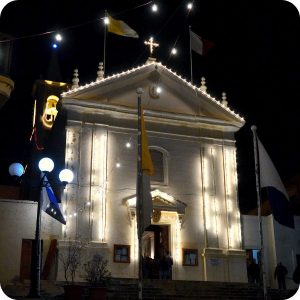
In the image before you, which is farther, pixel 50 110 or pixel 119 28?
pixel 50 110

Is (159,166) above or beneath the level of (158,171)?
above

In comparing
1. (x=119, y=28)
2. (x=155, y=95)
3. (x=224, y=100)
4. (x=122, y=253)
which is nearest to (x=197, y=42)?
(x=119, y=28)

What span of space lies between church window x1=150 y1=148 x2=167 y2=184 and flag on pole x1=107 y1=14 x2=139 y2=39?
808 centimetres

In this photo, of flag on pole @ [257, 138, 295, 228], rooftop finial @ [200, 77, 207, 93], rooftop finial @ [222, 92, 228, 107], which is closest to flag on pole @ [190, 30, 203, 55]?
rooftop finial @ [200, 77, 207, 93]

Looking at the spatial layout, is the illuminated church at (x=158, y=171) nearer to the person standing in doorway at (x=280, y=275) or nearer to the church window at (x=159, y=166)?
the church window at (x=159, y=166)

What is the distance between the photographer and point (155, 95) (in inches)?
1125

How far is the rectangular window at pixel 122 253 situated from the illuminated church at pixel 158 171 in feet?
0.15

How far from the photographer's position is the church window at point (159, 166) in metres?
27.2

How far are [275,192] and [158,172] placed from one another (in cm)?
1117

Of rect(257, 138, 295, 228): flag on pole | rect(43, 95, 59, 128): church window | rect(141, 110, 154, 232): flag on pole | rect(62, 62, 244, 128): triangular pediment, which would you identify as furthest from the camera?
rect(43, 95, 59, 128): church window

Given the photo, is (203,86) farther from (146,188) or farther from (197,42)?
(146,188)

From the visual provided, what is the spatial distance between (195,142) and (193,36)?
271 inches

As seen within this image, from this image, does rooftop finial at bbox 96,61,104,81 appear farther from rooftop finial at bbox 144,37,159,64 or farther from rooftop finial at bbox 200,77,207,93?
rooftop finial at bbox 200,77,207,93

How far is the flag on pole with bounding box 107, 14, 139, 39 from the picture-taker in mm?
20391
